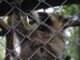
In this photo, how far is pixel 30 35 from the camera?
292cm

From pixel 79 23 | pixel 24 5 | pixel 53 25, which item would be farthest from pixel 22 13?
pixel 53 25

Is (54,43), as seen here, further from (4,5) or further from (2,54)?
(4,5)

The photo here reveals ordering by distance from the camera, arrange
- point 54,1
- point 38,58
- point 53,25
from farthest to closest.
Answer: point 53,25
point 38,58
point 54,1

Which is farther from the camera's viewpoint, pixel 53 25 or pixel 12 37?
pixel 53 25

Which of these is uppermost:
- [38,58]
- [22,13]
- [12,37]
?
[22,13]

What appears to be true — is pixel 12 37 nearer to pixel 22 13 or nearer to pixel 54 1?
pixel 22 13

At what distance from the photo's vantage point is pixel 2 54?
2957mm

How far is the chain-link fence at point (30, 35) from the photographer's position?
96.7 inches

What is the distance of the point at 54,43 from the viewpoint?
2.96 m

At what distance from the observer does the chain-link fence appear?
96.7 inches

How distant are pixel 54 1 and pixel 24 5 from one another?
A: 218mm

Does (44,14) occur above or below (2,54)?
above

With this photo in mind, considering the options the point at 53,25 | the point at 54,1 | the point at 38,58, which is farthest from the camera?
the point at 53,25

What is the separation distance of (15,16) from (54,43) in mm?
546
